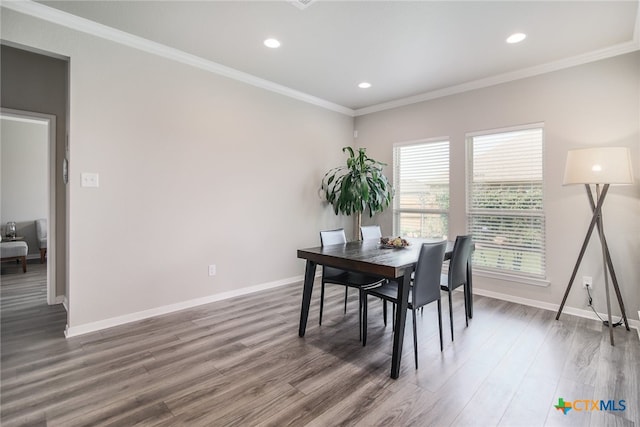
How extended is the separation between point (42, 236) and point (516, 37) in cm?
804

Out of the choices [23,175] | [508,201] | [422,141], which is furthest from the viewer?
[23,175]

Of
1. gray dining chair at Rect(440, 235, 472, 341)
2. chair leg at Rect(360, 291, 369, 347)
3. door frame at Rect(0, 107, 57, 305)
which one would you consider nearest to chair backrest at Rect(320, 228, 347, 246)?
chair leg at Rect(360, 291, 369, 347)

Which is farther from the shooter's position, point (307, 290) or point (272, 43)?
point (272, 43)

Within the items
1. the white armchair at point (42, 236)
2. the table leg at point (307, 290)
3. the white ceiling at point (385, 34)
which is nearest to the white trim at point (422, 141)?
the white ceiling at point (385, 34)

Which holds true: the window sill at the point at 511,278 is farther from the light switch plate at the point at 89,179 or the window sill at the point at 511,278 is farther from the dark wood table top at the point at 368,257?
the light switch plate at the point at 89,179

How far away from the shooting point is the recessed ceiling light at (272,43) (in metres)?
3.02

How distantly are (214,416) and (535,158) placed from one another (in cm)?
395

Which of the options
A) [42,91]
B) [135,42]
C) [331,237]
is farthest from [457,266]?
[42,91]

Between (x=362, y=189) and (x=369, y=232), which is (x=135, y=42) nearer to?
(x=362, y=189)

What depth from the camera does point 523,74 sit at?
3592mm

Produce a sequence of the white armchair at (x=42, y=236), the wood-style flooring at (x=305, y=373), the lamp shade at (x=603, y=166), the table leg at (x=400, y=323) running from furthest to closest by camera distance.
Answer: the white armchair at (x=42, y=236)
the lamp shade at (x=603, y=166)
the table leg at (x=400, y=323)
the wood-style flooring at (x=305, y=373)

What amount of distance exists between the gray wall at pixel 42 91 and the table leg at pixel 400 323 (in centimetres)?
359

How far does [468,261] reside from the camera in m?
3.12

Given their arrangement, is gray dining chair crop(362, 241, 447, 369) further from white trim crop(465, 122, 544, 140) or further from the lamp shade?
white trim crop(465, 122, 544, 140)
